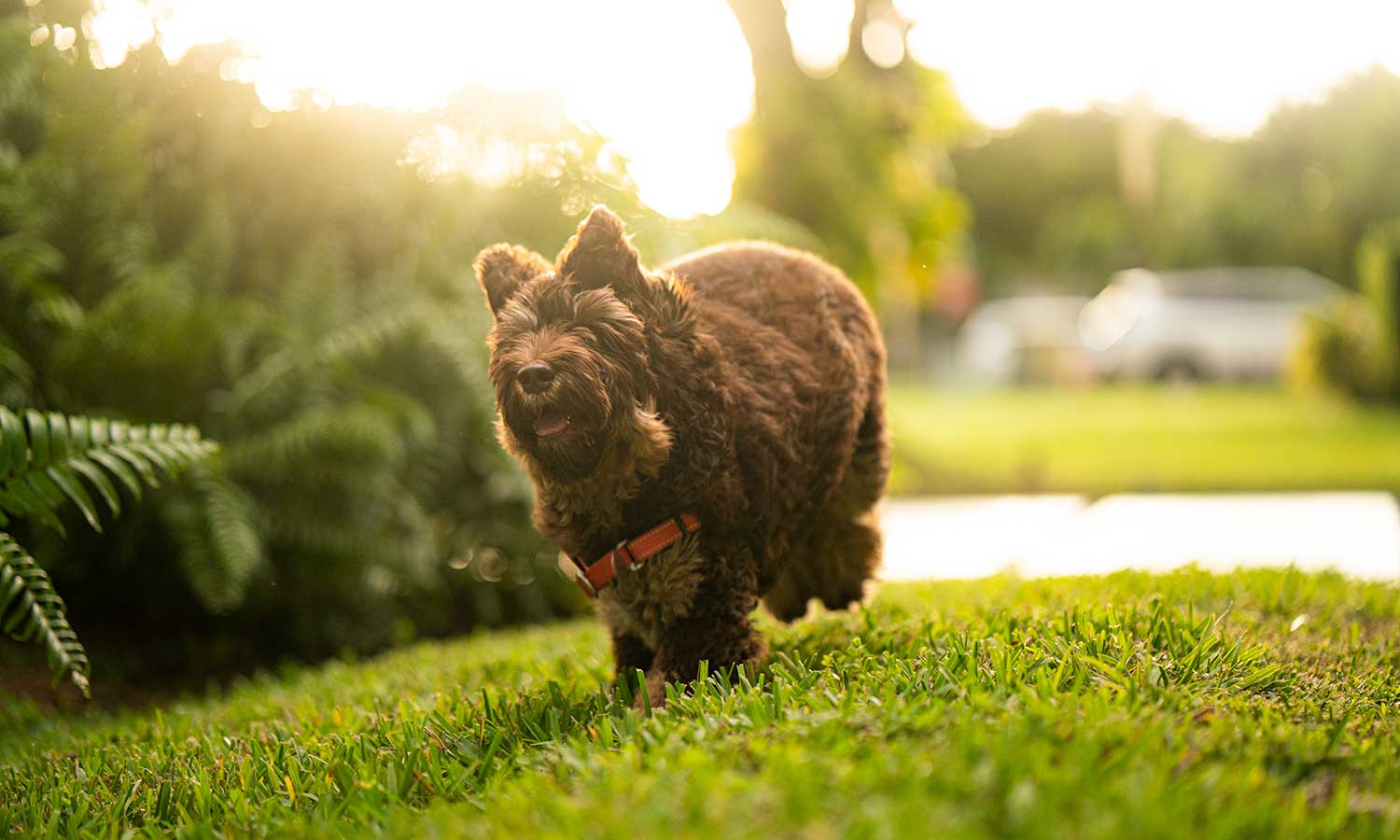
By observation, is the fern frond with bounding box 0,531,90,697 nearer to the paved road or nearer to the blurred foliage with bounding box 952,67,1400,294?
the paved road

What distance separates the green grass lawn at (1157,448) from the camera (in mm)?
10703

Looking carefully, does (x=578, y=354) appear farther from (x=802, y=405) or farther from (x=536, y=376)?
(x=802, y=405)

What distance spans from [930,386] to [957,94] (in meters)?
22.7

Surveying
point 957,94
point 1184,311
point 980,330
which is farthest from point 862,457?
point 980,330

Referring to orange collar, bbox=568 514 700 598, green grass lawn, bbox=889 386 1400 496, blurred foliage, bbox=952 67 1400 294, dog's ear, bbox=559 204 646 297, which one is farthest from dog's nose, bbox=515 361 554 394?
blurred foliage, bbox=952 67 1400 294

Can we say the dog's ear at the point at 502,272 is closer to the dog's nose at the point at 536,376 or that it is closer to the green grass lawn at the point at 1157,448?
the dog's nose at the point at 536,376

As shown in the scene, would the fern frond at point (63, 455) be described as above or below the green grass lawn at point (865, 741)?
above

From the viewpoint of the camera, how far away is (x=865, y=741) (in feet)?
7.86

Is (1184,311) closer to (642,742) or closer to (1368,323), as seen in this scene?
(1368,323)

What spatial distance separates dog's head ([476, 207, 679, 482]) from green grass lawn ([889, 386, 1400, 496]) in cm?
491

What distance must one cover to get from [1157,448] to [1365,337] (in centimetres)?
399

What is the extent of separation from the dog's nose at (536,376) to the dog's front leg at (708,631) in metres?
0.80

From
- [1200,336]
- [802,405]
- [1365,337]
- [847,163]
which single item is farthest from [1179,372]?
[802,405]

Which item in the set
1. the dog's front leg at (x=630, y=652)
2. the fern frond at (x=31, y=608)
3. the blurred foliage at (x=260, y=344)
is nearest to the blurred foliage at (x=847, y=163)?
the blurred foliage at (x=260, y=344)
